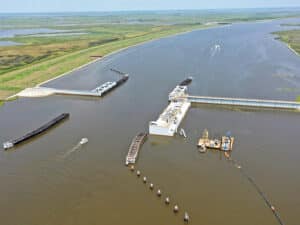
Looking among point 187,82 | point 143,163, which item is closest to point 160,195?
point 143,163

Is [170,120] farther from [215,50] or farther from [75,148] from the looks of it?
[215,50]

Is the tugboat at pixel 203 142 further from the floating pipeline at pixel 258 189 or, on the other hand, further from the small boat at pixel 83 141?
the small boat at pixel 83 141

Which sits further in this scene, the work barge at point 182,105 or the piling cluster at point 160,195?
the work barge at point 182,105

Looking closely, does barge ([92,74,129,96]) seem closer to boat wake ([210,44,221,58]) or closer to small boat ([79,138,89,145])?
small boat ([79,138,89,145])

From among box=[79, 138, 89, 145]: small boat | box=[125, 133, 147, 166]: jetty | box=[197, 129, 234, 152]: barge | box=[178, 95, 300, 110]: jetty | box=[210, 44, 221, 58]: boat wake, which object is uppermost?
box=[197, 129, 234, 152]: barge

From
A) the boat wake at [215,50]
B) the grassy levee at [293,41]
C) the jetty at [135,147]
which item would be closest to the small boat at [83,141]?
the jetty at [135,147]

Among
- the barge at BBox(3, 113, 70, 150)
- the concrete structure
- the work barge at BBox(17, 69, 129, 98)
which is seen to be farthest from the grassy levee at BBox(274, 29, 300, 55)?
the barge at BBox(3, 113, 70, 150)
